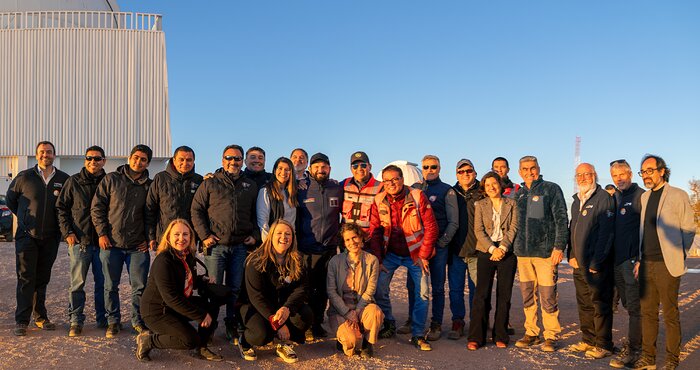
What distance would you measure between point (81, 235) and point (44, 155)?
1.02 metres

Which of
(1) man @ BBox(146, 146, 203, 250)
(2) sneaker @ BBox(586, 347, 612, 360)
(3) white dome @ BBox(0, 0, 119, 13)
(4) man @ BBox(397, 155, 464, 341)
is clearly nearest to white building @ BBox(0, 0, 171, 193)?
(3) white dome @ BBox(0, 0, 119, 13)

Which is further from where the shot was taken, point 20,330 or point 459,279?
point 459,279

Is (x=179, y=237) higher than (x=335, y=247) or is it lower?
higher

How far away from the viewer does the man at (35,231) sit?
6270 mm

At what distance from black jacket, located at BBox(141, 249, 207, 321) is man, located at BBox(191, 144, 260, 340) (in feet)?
2.14

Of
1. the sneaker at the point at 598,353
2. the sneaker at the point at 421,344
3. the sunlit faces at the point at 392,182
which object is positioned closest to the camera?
the sneaker at the point at 598,353

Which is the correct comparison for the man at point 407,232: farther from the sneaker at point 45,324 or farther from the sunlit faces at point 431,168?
the sneaker at point 45,324

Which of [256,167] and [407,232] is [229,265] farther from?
[407,232]

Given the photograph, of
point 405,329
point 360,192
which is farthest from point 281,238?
point 405,329

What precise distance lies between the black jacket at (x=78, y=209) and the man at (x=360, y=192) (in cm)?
277

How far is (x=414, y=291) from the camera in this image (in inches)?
246

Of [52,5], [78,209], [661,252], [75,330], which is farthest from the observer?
[52,5]

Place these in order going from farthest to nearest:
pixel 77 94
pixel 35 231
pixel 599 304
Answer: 1. pixel 77 94
2. pixel 35 231
3. pixel 599 304

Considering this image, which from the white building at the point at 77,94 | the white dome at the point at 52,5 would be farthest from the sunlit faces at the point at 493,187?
the white dome at the point at 52,5
